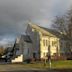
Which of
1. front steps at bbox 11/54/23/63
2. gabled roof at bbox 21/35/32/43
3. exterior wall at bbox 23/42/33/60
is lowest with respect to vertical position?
front steps at bbox 11/54/23/63

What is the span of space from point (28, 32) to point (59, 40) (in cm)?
983

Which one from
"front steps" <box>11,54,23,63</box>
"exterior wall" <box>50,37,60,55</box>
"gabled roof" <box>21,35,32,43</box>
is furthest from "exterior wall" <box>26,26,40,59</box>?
"front steps" <box>11,54,23,63</box>

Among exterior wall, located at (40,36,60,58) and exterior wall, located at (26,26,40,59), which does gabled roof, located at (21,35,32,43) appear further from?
exterior wall, located at (40,36,60,58)

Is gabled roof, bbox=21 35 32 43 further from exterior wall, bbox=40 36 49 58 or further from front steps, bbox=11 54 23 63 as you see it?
front steps, bbox=11 54 23 63

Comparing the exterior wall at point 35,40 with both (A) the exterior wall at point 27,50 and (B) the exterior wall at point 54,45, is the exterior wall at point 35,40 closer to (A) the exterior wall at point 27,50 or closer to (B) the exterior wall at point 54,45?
(A) the exterior wall at point 27,50

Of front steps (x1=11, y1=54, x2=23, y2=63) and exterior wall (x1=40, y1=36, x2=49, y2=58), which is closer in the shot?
front steps (x1=11, y1=54, x2=23, y2=63)

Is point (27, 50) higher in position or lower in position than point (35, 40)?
lower

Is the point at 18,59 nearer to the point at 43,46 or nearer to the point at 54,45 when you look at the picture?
the point at 43,46

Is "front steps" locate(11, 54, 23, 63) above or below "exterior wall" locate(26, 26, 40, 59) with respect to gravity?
below

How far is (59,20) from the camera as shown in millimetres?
A: 68125

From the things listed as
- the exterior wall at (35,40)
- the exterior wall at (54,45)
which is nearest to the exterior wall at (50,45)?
the exterior wall at (54,45)

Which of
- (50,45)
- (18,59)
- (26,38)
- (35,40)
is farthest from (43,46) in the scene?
(18,59)

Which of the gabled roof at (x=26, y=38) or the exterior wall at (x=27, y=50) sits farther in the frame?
the gabled roof at (x=26, y=38)

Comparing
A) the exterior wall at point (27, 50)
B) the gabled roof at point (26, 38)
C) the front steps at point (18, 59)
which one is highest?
the gabled roof at point (26, 38)
